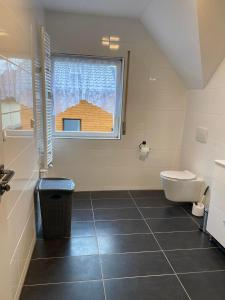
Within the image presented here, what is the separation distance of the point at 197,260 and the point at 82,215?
1311 millimetres

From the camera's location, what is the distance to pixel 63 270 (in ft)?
6.21

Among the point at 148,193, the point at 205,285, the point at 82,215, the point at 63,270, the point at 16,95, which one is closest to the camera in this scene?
the point at 16,95

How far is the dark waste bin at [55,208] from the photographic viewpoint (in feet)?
7.27

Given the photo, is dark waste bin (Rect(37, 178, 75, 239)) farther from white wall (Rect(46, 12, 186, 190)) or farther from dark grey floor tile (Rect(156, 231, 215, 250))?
white wall (Rect(46, 12, 186, 190))

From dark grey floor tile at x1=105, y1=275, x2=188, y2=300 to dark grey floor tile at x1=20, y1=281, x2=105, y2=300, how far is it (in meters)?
0.08

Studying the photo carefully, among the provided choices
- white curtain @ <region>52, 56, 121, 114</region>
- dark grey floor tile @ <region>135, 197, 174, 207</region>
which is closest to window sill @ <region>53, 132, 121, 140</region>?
white curtain @ <region>52, 56, 121, 114</region>

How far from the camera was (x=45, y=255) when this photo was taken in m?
2.07

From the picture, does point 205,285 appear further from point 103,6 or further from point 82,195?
point 103,6

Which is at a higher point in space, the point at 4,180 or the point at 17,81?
the point at 17,81

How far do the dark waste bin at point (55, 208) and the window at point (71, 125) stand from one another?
1.19 metres

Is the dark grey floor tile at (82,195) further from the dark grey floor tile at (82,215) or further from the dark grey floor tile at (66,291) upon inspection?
the dark grey floor tile at (66,291)

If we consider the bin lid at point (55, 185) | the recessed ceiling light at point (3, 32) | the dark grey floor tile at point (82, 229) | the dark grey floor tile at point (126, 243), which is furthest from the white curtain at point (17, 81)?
the dark grey floor tile at point (126, 243)

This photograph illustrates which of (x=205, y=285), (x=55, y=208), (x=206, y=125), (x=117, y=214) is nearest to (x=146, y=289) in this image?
(x=205, y=285)

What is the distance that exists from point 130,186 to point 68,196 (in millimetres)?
1519
